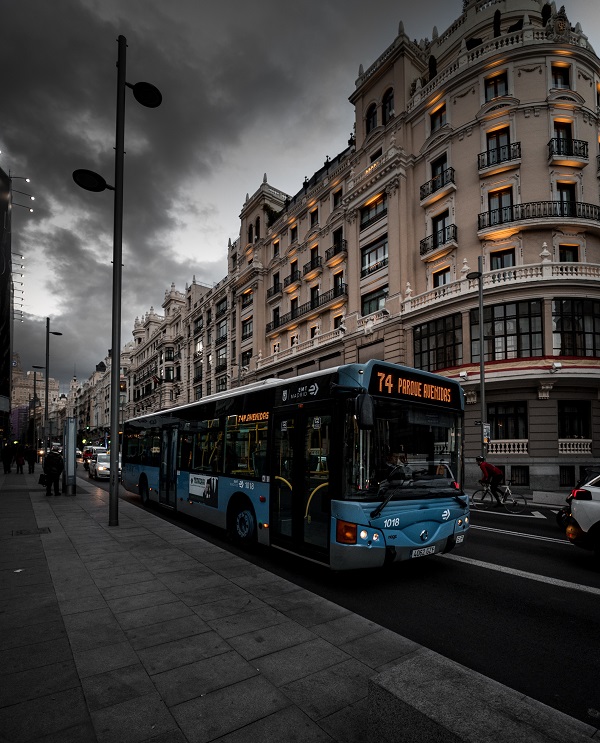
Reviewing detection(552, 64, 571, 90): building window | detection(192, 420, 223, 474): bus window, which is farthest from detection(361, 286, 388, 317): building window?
detection(192, 420, 223, 474): bus window

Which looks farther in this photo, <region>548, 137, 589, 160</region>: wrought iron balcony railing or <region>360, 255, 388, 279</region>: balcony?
<region>360, 255, 388, 279</region>: balcony

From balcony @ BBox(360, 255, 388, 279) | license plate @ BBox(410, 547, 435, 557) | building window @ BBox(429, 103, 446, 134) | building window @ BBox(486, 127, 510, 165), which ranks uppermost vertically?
building window @ BBox(429, 103, 446, 134)

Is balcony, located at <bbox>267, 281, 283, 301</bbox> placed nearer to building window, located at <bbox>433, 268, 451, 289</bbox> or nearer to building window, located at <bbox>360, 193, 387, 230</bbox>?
building window, located at <bbox>360, 193, 387, 230</bbox>

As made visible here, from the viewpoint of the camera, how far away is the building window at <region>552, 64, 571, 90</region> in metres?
24.1

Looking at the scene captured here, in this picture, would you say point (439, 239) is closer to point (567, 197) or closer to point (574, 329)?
point (567, 197)

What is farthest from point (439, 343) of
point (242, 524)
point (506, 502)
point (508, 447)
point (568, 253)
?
point (242, 524)

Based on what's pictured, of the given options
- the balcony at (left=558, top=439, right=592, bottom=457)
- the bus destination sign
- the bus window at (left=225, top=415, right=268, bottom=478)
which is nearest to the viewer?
the bus destination sign

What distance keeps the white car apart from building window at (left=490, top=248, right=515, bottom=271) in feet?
61.3

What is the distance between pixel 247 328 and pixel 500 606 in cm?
4233

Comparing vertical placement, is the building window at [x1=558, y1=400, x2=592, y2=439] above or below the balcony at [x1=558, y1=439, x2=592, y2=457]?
above

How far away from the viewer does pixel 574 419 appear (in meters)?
22.0

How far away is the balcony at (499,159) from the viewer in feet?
77.2

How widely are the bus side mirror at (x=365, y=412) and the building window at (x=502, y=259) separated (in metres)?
21.4

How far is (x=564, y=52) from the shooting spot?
934 inches
